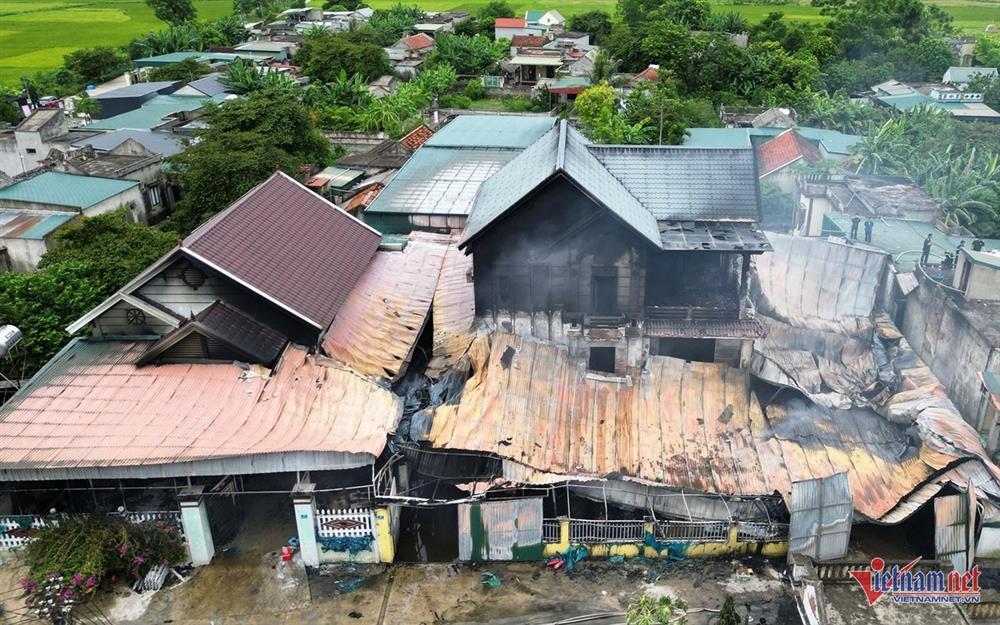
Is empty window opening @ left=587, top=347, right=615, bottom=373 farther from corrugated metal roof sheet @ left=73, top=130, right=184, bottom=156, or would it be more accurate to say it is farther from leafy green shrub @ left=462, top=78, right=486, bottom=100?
leafy green shrub @ left=462, top=78, right=486, bottom=100

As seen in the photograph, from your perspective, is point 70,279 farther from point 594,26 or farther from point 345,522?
point 594,26

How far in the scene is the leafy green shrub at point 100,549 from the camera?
1670cm

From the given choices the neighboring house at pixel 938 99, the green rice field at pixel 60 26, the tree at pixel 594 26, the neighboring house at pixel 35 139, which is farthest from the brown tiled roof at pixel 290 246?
the tree at pixel 594 26

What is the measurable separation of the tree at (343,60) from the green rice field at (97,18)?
34129 millimetres

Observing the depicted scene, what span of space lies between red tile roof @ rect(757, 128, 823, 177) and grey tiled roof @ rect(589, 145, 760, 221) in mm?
18789

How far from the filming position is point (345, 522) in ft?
58.4

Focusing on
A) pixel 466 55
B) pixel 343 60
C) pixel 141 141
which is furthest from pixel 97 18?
pixel 141 141

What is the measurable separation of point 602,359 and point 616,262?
284 cm

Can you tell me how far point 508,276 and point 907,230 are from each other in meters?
17.2

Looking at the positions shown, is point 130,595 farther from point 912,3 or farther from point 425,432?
point 912,3

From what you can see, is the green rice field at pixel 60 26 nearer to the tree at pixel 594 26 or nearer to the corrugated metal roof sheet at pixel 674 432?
the tree at pixel 594 26

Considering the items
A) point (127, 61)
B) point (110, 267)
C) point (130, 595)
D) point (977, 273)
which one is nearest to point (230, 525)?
point (130, 595)

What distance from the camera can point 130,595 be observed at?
17297 millimetres

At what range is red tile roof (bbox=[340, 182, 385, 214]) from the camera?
3875 centimetres
